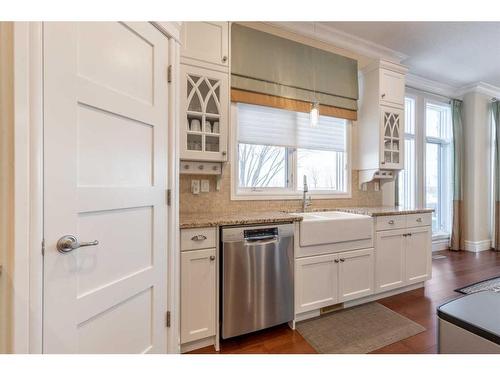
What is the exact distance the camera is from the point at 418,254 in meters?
2.72

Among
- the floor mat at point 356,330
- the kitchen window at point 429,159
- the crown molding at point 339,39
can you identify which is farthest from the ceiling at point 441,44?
the floor mat at point 356,330

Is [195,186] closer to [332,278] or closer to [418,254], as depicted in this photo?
[332,278]

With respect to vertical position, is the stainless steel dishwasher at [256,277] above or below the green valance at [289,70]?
below

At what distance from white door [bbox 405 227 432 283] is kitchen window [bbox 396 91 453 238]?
1.07 meters

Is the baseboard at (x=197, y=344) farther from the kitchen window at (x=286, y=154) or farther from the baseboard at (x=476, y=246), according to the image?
the baseboard at (x=476, y=246)

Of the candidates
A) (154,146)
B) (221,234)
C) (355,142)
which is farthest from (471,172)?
(154,146)

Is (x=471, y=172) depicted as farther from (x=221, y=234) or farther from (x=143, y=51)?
(x=143, y=51)

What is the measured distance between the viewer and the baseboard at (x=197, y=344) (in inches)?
68.4

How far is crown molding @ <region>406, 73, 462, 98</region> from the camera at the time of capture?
12.7 feet

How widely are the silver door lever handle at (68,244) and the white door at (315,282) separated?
1532 millimetres

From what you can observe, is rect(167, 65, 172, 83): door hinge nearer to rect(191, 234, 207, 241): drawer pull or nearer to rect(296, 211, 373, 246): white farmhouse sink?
rect(191, 234, 207, 241): drawer pull

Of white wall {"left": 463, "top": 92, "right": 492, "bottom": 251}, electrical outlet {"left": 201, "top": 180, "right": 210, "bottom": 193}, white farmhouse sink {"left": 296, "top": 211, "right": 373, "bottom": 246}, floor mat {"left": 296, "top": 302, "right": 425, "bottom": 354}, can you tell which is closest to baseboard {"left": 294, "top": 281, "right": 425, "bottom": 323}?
floor mat {"left": 296, "top": 302, "right": 425, "bottom": 354}

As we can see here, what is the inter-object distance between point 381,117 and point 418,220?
123 cm

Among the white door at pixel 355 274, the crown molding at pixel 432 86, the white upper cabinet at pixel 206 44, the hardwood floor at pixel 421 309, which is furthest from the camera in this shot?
the crown molding at pixel 432 86
